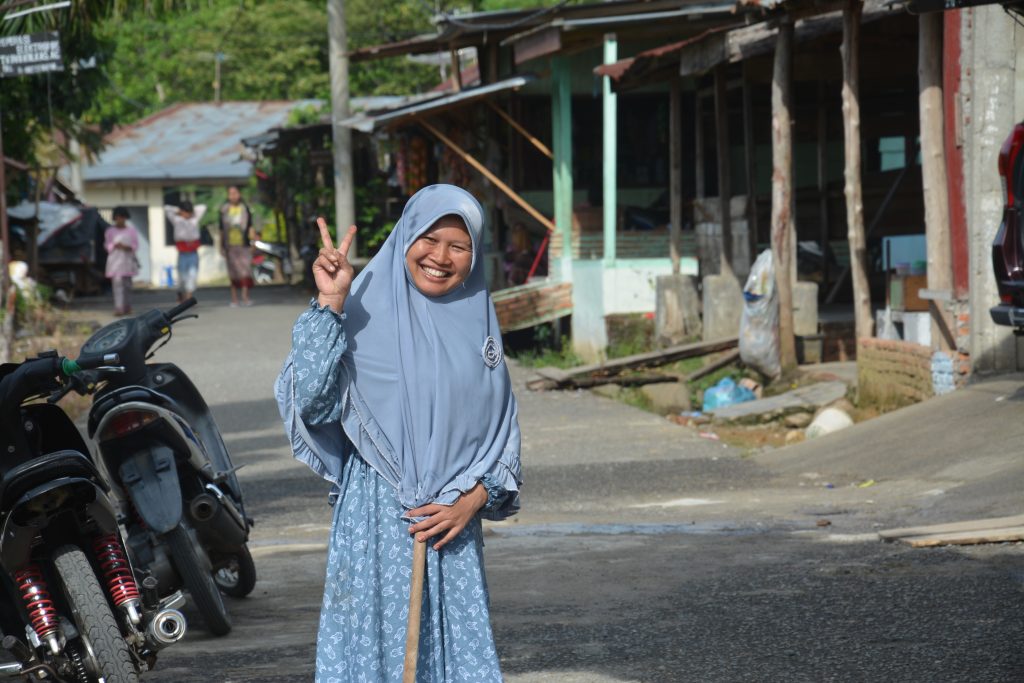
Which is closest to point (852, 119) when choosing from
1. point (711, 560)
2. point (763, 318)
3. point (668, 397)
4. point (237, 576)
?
point (763, 318)

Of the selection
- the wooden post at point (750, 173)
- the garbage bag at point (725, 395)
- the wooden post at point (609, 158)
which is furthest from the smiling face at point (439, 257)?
the wooden post at point (609, 158)

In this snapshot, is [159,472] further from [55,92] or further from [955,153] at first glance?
[55,92]

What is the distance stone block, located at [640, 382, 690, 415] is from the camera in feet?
45.9

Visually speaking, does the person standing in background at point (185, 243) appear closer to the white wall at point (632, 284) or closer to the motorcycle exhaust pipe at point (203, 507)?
the white wall at point (632, 284)

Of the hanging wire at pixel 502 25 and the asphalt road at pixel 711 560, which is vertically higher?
the hanging wire at pixel 502 25

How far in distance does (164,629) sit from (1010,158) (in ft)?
21.6

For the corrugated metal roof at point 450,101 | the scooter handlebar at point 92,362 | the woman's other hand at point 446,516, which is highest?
the corrugated metal roof at point 450,101

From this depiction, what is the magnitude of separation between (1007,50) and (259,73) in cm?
4171

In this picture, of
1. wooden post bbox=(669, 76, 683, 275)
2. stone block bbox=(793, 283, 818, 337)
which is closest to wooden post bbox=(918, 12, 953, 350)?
stone block bbox=(793, 283, 818, 337)

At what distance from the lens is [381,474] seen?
12.2 ft

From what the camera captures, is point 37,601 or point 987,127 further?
point 987,127

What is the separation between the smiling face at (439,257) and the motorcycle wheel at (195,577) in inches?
99.1

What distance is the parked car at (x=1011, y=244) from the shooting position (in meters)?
9.27

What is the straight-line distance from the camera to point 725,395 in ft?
43.9
